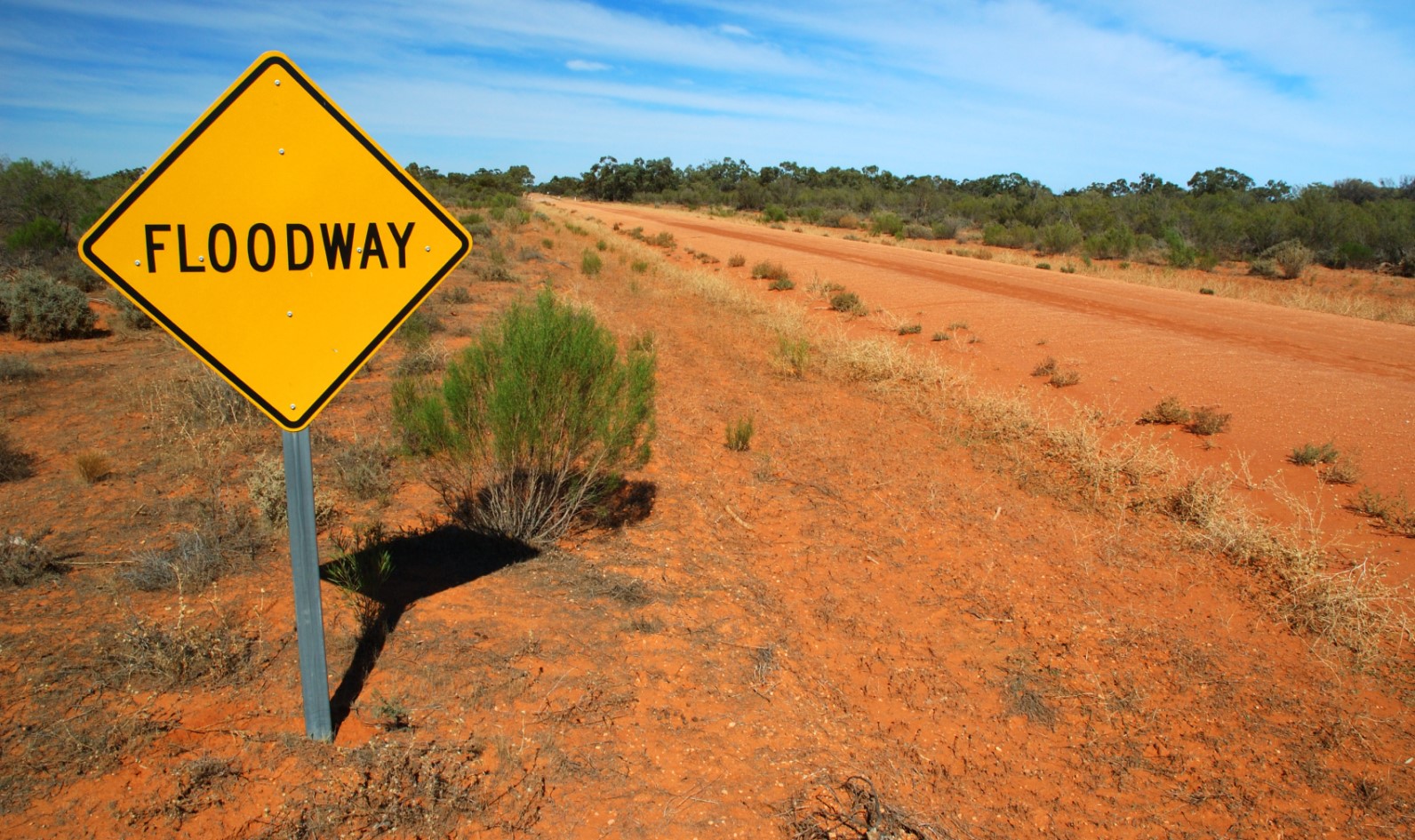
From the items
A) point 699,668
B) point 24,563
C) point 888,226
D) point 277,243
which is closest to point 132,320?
point 24,563

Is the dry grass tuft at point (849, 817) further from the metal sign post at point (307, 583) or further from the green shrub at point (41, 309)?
the green shrub at point (41, 309)

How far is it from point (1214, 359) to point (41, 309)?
17.8 m

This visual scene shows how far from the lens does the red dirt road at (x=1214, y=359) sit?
8461mm

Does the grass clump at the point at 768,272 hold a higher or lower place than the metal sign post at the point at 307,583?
higher

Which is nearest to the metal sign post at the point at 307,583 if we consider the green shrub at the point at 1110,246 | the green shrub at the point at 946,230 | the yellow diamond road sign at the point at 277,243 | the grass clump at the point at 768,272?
the yellow diamond road sign at the point at 277,243

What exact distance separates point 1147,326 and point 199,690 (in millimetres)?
17114

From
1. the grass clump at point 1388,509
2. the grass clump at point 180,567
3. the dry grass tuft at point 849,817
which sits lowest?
the dry grass tuft at point 849,817

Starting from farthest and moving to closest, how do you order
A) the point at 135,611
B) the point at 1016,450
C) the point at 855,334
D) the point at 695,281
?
the point at 695,281
the point at 855,334
the point at 1016,450
the point at 135,611

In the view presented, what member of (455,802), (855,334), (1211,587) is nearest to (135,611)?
(455,802)

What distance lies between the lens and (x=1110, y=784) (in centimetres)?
385

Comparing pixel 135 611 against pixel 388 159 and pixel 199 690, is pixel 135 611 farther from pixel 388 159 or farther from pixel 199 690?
pixel 388 159

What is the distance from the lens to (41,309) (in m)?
11.4

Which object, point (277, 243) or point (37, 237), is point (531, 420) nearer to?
point (277, 243)

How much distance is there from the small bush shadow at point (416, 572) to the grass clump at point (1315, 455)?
7952 mm
